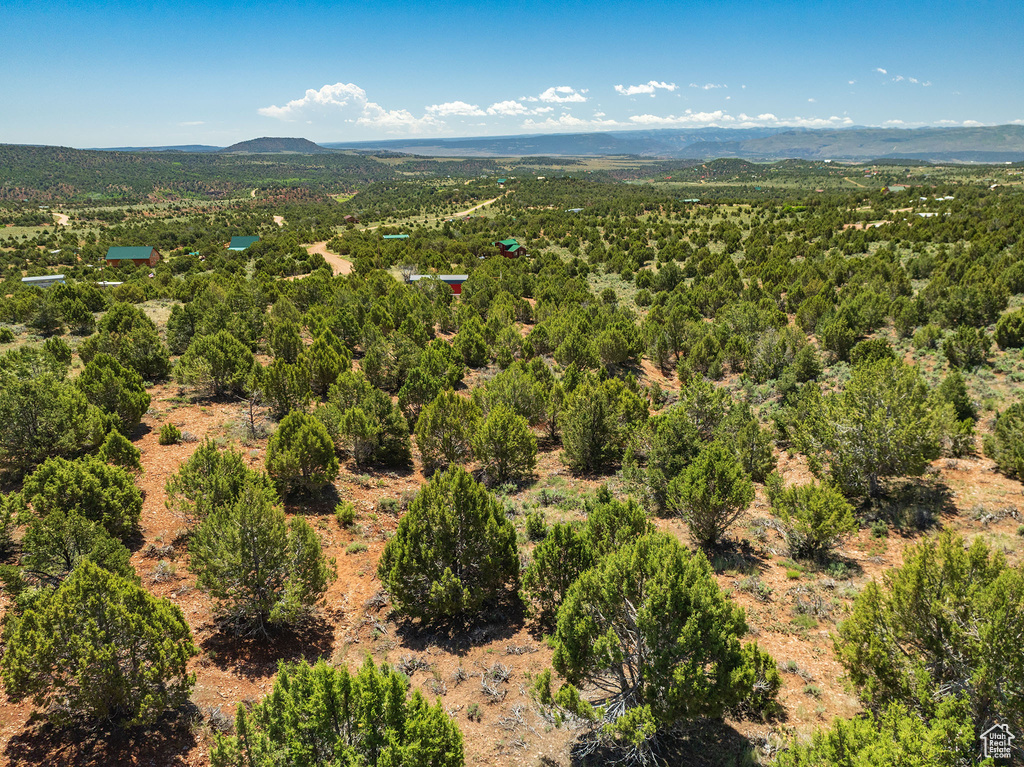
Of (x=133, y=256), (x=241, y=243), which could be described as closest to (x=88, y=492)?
(x=133, y=256)

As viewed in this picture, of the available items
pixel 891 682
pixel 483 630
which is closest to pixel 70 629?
pixel 483 630

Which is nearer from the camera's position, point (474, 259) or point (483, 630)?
point (483, 630)

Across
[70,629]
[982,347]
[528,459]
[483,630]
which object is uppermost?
[982,347]

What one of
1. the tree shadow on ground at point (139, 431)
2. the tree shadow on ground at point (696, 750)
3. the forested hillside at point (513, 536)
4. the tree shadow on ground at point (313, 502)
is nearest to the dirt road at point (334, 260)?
the forested hillside at point (513, 536)

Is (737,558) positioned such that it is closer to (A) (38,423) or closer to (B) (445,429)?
(B) (445,429)

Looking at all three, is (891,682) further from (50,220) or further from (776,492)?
(50,220)

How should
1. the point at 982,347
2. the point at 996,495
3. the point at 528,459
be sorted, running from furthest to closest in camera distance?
the point at 982,347
the point at 528,459
the point at 996,495

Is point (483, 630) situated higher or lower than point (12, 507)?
lower
